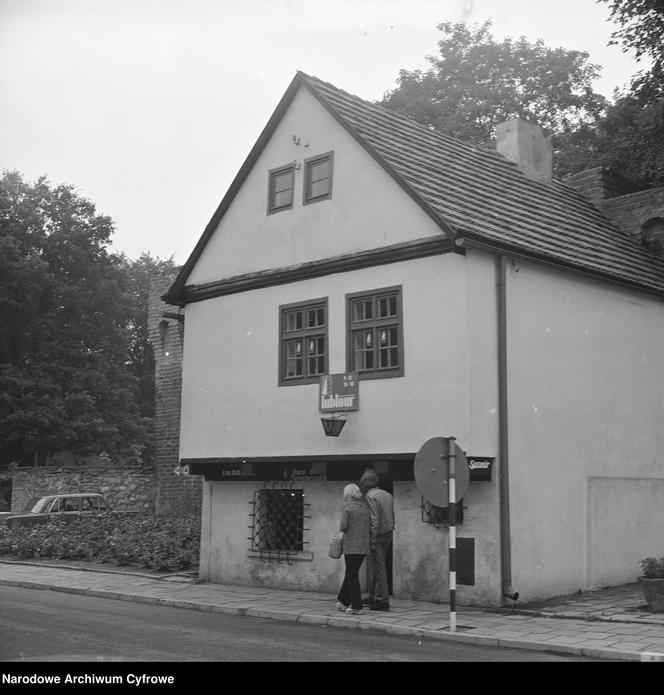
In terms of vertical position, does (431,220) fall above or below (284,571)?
above

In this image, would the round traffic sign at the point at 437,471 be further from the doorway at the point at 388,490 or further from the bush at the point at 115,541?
the bush at the point at 115,541

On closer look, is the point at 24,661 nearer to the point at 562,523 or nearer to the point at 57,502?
the point at 562,523

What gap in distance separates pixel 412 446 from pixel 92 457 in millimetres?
32172

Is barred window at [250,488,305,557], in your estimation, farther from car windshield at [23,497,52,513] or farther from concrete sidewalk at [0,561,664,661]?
car windshield at [23,497,52,513]

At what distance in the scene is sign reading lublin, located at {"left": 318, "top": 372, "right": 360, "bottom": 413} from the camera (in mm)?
15680

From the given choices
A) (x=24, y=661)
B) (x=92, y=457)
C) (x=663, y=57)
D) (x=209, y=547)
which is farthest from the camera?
(x=92, y=457)

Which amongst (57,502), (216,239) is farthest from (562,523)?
(57,502)

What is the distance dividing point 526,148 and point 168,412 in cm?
1220

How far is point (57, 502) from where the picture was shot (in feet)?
85.1

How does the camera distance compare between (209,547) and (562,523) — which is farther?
(209,547)

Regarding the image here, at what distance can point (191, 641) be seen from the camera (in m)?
10.6

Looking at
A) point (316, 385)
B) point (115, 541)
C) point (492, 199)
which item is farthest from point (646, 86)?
point (115, 541)

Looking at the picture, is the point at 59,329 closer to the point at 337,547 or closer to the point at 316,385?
the point at 316,385

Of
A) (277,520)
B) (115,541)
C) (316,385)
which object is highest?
(316,385)
